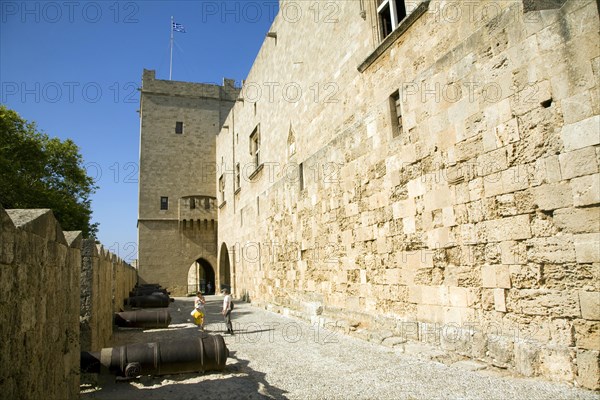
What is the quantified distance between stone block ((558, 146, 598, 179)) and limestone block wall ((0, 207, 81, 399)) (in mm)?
4130

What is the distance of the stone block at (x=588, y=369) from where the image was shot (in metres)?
3.13

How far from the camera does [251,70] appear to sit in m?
16.1

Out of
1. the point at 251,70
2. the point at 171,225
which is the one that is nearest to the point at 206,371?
the point at 251,70

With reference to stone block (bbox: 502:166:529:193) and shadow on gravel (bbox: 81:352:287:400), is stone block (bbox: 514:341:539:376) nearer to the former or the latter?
stone block (bbox: 502:166:529:193)

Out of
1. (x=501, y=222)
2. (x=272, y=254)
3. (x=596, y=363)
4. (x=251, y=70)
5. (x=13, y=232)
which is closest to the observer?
(x=13, y=232)

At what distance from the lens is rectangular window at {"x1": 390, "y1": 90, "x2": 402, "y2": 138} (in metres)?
6.01

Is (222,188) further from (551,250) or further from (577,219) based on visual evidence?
(577,219)

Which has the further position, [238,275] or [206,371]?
[238,275]

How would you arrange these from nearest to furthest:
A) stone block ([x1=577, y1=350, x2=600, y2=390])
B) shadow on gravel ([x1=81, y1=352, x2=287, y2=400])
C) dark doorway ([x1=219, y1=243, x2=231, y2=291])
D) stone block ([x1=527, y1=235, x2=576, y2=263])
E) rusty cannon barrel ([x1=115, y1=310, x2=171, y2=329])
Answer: stone block ([x1=577, y1=350, x2=600, y2=390]) → stone block ([x1=527, y1=235, x2=576, y2=263]) → shadow on gravel ([x1=81, y1=352, x2=287, y2=400]) → rusty cannon barrel ([x1=115, y1=310, x2=171, y2=329]) → dark doorway ([x1=219, y1=243, x2=231, y2=291])

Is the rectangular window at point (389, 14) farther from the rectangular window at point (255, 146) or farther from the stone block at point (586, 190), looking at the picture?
the rectangular window at point (255, 146)

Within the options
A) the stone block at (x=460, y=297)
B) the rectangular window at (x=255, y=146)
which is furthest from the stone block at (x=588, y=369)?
the rectangular window at (x=255, y=146)

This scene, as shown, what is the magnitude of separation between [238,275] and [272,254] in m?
5.77

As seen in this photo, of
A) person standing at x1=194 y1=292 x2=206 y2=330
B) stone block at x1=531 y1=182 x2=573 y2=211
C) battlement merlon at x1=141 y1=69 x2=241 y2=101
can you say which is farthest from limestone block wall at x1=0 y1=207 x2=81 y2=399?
battlement merlon at x1=141 y1=69 x2=241 y2=101

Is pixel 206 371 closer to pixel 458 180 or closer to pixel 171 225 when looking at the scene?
pixel 458 180
